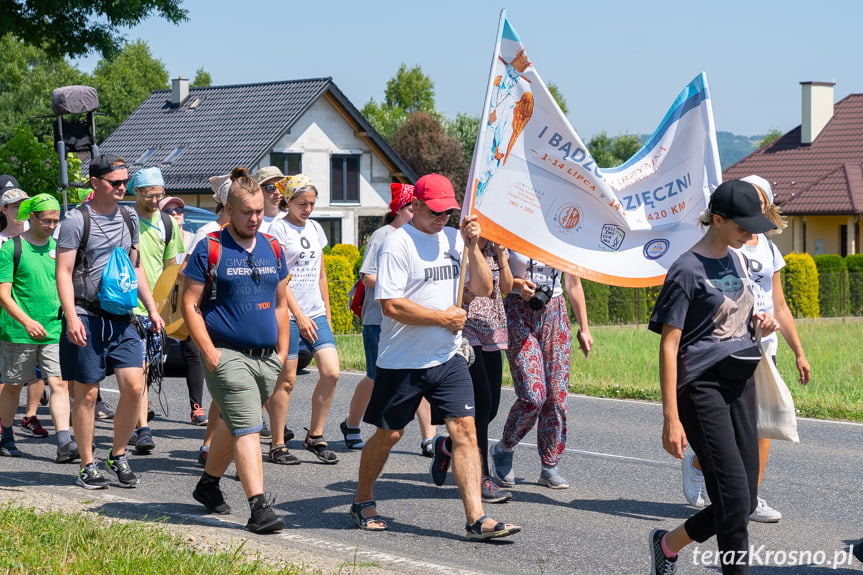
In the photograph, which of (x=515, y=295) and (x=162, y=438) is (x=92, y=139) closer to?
(x=162, y=438)

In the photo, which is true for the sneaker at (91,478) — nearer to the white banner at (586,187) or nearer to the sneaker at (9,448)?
the sneaker at (9,448)

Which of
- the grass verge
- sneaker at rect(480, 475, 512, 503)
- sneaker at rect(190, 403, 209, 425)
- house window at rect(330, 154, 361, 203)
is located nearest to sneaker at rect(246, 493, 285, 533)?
sneaker at rect(480, 475, 512, 503)

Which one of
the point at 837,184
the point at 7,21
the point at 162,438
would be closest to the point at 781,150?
the point at 837,184

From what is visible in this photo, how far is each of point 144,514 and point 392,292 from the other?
196 cm

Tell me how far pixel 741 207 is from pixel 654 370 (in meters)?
10.6

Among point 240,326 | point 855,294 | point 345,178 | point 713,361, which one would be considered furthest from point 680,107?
point 345,178

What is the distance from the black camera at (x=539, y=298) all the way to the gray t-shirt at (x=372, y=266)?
1.00 metres

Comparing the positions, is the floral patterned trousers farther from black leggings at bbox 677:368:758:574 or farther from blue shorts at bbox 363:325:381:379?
black leggings at bbox 677:368:758:574

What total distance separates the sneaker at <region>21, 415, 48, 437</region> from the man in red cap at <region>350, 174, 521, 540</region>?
433 centimetres

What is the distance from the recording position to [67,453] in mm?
8500

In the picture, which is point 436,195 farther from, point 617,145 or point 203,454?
point 617,145

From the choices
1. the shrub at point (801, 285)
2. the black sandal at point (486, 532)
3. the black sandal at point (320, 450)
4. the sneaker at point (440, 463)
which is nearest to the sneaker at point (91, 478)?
the black sandal at point (320, 450)

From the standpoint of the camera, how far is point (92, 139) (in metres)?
15.6

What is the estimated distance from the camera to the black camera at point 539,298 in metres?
7.27
